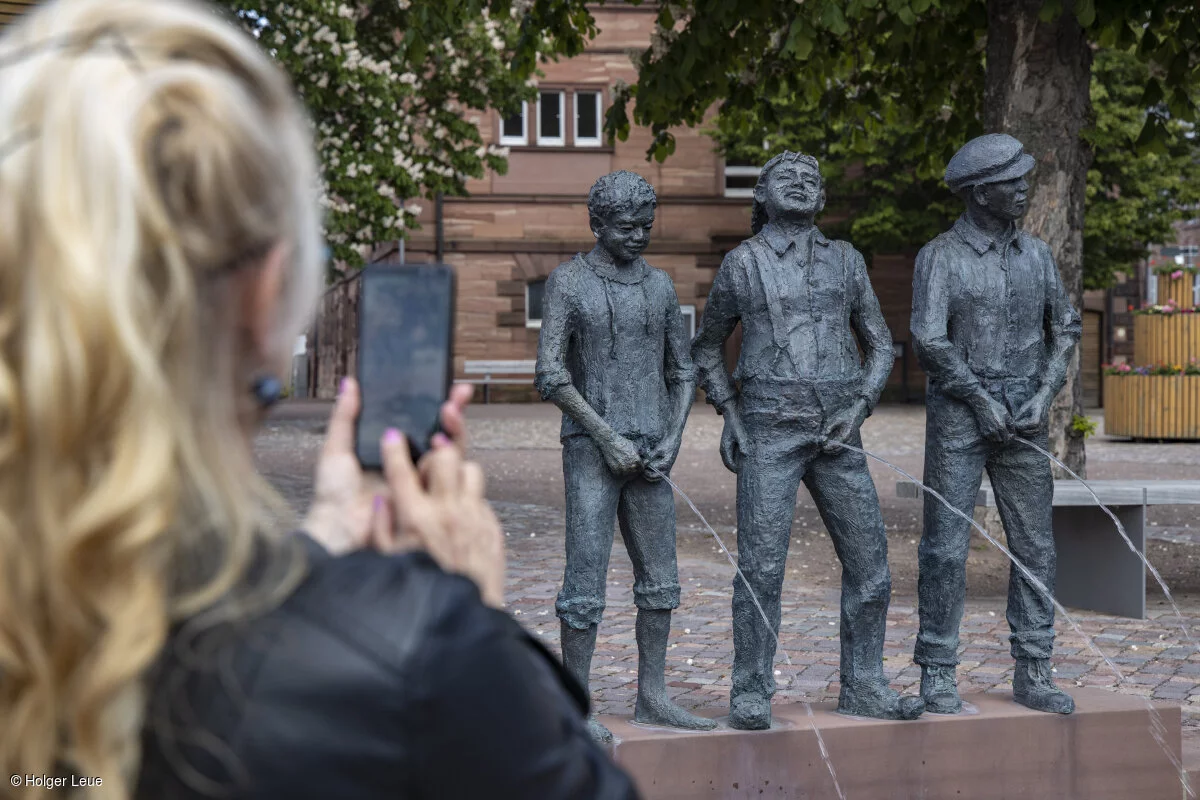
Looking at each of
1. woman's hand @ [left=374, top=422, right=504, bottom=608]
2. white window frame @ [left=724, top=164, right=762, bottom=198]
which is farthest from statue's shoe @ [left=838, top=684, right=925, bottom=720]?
white window frame @ [left=724, top=164, right=762, bottom=198]

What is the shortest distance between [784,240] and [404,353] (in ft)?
12.8

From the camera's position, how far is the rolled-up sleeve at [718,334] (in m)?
5.45

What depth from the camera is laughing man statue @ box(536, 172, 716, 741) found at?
17.0ft

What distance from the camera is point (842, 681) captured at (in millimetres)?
5422

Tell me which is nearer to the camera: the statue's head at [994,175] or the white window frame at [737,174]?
the statue's head at [994,175]

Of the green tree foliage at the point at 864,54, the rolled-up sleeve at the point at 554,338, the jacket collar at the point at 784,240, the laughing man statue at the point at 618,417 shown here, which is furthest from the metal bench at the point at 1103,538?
the rolled-up sleeve at the point at 554,338

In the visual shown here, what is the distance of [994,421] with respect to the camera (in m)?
5.50

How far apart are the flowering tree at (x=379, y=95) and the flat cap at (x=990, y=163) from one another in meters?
12.5

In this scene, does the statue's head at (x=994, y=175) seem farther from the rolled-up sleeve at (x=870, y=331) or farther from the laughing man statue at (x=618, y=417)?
the laughing man statue at (x=618, y=417)

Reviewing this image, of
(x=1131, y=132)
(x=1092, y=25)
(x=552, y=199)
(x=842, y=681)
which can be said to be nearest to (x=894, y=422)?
(x=1131, y=132)

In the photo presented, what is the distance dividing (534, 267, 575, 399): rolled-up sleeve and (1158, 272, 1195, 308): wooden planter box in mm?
19826

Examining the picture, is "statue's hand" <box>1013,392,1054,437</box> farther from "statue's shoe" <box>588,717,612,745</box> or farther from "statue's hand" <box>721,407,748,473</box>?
"statue's shoe" <box>588,717,612,745</box>

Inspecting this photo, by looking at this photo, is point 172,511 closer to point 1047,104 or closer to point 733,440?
point 733,440

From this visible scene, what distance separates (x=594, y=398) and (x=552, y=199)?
26201mm
